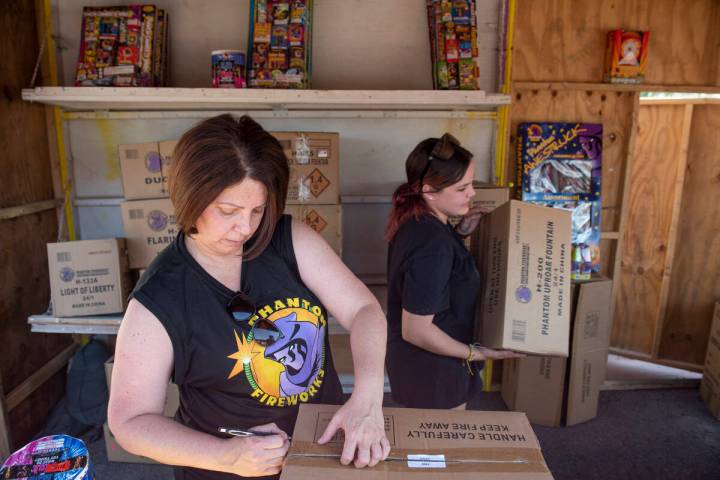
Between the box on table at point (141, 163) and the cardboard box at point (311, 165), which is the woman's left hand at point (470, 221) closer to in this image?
the cardboard box at point (311, 165)

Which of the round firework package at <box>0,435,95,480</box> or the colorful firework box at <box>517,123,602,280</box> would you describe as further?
the colorful firework box at <box>517,123,602,280</box>

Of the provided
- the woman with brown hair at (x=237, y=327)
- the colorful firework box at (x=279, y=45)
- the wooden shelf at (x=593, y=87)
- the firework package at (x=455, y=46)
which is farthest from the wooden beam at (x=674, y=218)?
the woman with brown hair at (x=237, y=327)

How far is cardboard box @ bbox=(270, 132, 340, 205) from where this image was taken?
89.2 inches

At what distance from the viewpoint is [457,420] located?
2.80 ft

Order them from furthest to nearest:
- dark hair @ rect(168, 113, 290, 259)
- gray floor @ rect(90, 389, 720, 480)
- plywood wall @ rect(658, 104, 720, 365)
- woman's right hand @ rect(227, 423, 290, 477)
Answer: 1. plywood wall @ rect(658, 104, 720, 365)
2. gray floor @ rect(90, 389, 720, 480)
3. dark hair @ rect(168, 113, 290, 259)
4. woman's right hand @ rect(227, 423, 290, 477)

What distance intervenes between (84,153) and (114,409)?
218cm

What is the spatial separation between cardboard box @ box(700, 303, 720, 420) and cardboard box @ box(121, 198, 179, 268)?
3.03 metres

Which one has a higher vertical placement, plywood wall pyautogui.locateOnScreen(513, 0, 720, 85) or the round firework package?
plywood wall pyautogui.locateOnScreen(513, 0, 720, 85)

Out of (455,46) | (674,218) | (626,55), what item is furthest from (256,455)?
Answer: (674,218)

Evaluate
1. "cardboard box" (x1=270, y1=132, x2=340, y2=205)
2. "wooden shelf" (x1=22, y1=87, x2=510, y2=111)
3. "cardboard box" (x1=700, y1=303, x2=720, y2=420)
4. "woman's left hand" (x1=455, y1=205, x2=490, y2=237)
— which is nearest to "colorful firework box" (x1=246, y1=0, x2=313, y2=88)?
"wooden shelf" (x1=22, y1=87, x2=510, y2=111)

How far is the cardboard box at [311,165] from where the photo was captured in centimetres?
227

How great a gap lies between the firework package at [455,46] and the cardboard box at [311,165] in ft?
1.98

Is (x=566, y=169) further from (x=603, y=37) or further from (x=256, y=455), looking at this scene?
(x=256, y=455)

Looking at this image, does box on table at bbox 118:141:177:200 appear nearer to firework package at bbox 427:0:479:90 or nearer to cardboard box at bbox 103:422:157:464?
cardboard box at bbox 103:422:157:464
